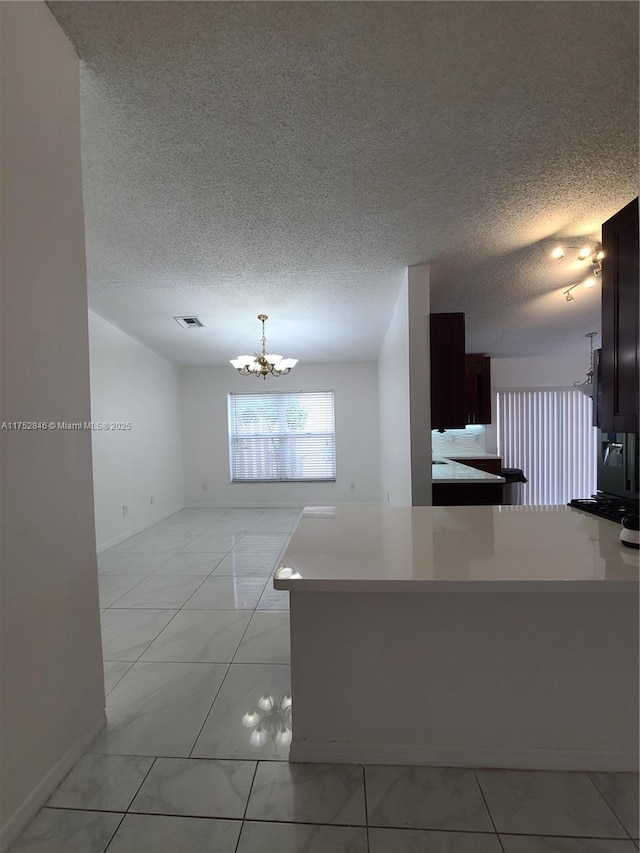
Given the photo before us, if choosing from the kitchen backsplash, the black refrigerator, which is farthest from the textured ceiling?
the kitchen backsplash

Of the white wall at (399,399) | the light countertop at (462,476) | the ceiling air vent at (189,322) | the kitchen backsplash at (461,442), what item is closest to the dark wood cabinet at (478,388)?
the kitchen backsplash at (461,442)

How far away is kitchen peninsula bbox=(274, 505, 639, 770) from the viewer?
1.25 m

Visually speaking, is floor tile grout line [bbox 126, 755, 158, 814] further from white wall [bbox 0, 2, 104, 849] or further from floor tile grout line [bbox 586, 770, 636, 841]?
floor tile grout line [bbox 586, 770, 636, 841]

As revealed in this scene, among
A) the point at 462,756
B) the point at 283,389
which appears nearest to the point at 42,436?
the point at 462,756

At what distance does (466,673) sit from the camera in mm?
1282

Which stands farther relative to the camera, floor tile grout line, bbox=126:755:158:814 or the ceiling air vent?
the ceiling air vent

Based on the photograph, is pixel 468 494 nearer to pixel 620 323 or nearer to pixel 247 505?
pixel 620 323

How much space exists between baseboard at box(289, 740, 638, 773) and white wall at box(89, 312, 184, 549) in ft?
11.1

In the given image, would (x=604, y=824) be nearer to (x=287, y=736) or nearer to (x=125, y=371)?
(x=287, y=736)

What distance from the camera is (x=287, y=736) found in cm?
143

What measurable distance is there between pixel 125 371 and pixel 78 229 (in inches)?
135

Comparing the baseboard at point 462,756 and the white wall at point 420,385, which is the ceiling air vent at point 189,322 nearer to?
the white wall at point 420,385

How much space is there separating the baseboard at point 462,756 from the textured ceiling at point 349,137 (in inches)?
99.2

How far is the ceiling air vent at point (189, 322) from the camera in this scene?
408 centimetres
